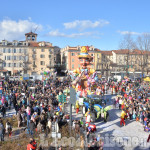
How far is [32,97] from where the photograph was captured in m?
19.7

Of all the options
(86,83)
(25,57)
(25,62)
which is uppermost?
(25,57)

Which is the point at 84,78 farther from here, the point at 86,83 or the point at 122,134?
the point at 122,134

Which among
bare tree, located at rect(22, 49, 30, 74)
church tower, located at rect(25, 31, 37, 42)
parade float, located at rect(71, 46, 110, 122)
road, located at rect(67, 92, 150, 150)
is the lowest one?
road, located at rect(67, 92, 150, 150)

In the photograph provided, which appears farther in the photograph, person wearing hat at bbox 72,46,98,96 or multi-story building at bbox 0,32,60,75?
multi-story building at bbox 0,32,60,75

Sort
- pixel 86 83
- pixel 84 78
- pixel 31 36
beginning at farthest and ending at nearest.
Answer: pixel 31 36 < pixel 86 83 < pixel 84 78

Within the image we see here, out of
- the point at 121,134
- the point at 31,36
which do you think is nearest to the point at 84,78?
the point at 121,134

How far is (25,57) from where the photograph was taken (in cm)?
6019

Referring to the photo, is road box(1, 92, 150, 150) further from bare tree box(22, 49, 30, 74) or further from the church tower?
the church tower

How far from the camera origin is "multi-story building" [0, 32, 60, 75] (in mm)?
59250

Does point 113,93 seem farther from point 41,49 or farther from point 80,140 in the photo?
point 41,49

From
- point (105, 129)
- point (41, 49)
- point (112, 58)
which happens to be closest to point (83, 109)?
point (105, 129)

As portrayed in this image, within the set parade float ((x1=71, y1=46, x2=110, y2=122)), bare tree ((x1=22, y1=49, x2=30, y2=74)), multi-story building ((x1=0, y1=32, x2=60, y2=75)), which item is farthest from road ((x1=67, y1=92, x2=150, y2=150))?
multi-story building ((x1=0, y1=32, x2=60, y2=75))

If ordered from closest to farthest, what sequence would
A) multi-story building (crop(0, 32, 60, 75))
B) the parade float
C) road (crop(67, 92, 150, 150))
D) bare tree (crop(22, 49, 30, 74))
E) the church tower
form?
road (crop(67, 92, 150, 150)) → the parade float → bare tree (crop(22, 49, 30, 74)) → multi-story building (crop(0, 32, 60, 75)) → the church tower

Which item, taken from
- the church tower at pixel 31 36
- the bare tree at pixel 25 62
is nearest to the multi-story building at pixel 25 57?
the bare tree at pixel 25 62
